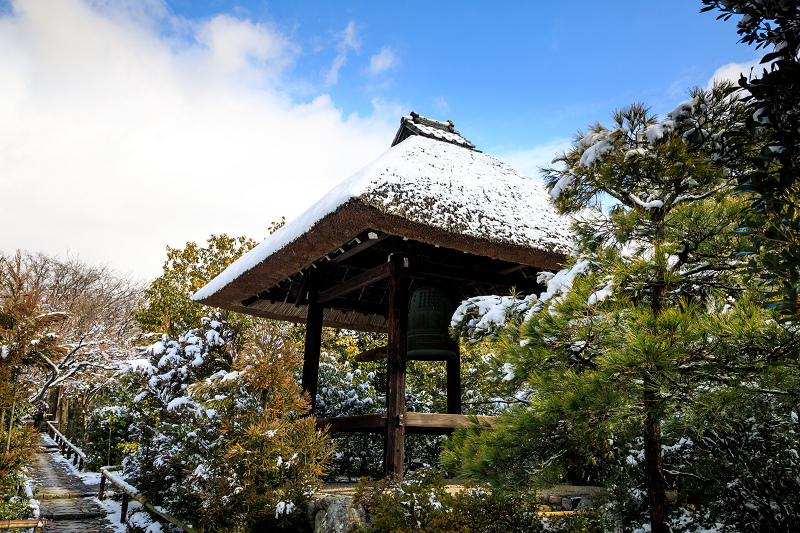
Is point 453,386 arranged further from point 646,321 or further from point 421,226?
point 646,321

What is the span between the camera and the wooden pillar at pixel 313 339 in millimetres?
5355

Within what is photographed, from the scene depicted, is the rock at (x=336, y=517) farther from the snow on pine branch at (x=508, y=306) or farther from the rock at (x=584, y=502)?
the rock at (x=584, y=502)

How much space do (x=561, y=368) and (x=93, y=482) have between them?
37.3 ft

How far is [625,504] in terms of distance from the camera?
394 centimetres

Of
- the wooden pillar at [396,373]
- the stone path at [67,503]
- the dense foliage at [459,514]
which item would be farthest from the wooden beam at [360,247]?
the stone path at [67,503]

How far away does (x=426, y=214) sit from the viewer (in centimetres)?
377

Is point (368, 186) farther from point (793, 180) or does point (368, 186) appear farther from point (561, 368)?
point (793, 180)

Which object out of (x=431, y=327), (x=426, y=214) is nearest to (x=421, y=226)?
(x=426, y=214)

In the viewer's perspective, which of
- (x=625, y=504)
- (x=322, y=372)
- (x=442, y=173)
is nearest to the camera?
(x=625, y=504)

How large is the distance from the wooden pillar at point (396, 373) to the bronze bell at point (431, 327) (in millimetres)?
567

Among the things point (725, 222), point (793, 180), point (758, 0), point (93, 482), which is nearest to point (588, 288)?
point (725, 222)

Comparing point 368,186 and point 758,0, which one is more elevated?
point 368,186

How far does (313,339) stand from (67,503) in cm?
553

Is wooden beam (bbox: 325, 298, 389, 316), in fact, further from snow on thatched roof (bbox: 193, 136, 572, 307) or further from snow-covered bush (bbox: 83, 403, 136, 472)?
snow-covered bush (bbox: 83, 403, 136, 472)
